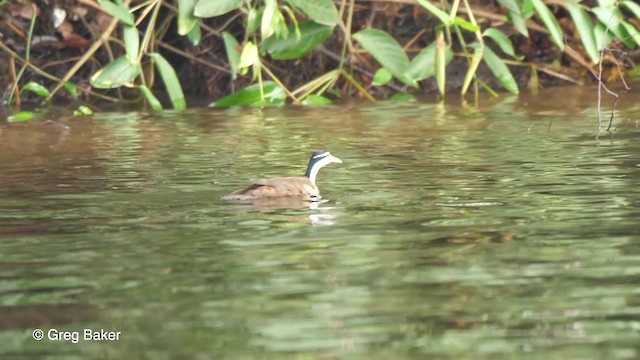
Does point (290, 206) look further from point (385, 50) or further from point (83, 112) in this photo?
point (83, 112)

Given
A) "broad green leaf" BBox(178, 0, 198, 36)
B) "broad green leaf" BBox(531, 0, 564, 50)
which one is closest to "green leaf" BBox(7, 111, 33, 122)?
"broad green leaf" BBox(178, 0, 198, 36)

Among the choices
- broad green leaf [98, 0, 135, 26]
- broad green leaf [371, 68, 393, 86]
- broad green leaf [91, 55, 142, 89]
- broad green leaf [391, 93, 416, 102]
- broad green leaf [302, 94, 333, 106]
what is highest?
broad green leaf [98, 0, 135, 26]

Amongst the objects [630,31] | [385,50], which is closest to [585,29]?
[630,31]

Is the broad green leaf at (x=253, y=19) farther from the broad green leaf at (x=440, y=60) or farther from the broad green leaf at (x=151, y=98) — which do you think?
the broad green leaf at (x=440, y=60)

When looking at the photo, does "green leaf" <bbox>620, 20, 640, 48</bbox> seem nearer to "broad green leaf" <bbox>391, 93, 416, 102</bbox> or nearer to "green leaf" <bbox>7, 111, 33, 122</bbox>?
"broad green leaf" <bbox>391, 93, 416, 102</bbox>

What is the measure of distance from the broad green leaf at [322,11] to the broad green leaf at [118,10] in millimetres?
1472

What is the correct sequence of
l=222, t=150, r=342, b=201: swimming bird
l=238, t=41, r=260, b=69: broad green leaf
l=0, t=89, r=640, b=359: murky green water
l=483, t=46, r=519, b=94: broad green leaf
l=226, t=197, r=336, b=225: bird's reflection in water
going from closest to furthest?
l=0, t=89, r=640, b=359: murky green water → l=226, t=197, r=336, b=225: bird's reflection in water → l=222, t=150, r=342, b=201: swimming bird → l=238, t=41, r=260, b=69: broad green leaf → l=483, t=46, r=519, b=94: broad green leaf

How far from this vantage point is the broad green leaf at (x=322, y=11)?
13.4m

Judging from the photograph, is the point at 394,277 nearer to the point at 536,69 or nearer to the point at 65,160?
the point at 65,160

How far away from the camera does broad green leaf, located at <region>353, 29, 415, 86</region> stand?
1371 centimetres

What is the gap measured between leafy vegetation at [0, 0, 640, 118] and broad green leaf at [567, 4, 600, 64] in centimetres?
1

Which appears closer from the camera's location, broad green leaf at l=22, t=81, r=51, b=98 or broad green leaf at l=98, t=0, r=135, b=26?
broad green leaf at l=98, t=0, r=135, b=26

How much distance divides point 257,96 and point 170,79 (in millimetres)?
811

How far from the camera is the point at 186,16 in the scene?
13453 mm
